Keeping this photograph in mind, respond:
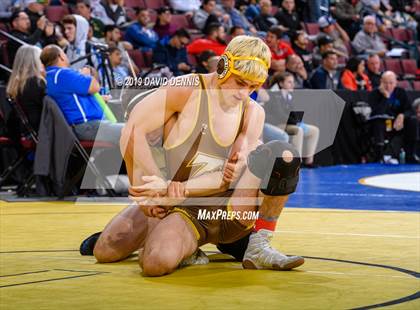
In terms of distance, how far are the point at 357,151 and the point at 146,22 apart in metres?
3.77

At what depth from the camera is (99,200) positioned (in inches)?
342

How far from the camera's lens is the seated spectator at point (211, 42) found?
43.0ft

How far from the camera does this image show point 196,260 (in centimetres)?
472

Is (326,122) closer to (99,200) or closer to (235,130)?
(99,200)

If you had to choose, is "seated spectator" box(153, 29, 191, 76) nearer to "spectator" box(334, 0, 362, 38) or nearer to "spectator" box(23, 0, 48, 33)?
"spectator" box(23, 0, 48, 33)

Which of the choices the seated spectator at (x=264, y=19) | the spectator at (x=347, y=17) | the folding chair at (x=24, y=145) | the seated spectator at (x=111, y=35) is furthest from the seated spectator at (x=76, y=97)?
the spectator at (x=347, y=17)

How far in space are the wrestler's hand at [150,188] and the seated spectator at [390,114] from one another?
10.1 metres

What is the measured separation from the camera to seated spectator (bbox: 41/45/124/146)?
28.3 ft

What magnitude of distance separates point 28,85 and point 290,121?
4685 millimetres

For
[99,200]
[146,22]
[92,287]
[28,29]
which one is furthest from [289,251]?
→ [146,22]

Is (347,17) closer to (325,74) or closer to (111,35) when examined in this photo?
(325,74)

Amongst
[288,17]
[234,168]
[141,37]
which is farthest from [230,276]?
[288,17]

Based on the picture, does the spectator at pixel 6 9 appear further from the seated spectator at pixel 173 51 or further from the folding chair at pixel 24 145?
the folding chair at pixel 24 145

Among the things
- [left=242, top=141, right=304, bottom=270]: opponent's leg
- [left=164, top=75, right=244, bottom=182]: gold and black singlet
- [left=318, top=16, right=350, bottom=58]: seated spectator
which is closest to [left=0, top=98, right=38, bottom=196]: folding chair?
[left=164, top=75, right=244, bottom=182]: gold and black singlet
